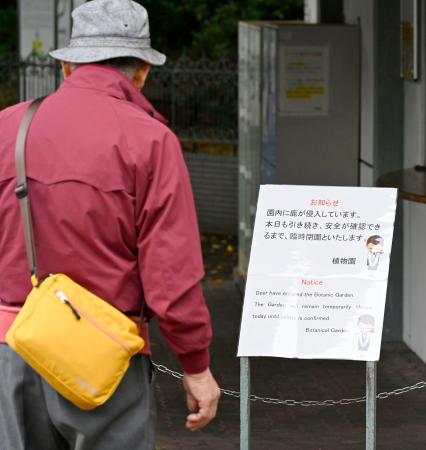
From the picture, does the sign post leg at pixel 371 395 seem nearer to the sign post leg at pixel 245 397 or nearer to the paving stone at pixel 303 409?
the sign post leg at pixel 245 397

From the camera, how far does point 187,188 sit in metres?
3.68

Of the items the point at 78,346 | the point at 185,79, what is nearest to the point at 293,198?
the point at 78,346

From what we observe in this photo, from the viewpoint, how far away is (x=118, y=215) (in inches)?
143

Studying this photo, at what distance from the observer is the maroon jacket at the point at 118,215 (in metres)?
3.62

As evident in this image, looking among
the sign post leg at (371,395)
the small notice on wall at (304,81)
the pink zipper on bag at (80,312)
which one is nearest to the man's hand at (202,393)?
the pink zipper on bag at (80,312)

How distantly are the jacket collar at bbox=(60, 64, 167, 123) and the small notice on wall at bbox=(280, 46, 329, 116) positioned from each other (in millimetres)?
5546

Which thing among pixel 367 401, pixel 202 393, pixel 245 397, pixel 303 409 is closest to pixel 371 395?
pixel 367 401

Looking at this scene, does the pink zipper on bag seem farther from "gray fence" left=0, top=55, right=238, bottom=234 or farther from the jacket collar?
"gray fence" left=0, top=55, right=238, bottom=234

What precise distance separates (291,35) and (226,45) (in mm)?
8563

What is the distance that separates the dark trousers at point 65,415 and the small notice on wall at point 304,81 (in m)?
5.69

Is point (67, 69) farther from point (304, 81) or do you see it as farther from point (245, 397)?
point (304, 81)

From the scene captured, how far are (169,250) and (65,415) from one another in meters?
0.53

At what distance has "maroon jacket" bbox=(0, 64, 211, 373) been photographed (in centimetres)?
362

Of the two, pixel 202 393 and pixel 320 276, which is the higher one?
pixel 320 276
